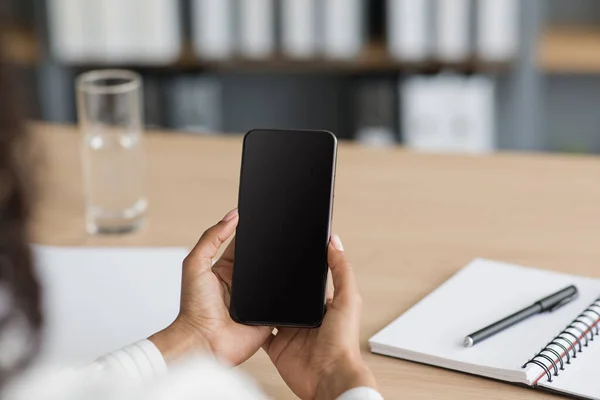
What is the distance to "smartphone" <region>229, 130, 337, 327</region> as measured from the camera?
2.85 feet

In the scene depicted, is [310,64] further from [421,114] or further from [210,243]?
[210,243]

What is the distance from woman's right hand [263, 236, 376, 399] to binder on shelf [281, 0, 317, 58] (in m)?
1.51

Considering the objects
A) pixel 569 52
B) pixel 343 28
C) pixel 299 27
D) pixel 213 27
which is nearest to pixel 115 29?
pixel 213 27

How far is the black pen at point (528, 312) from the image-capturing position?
0.88 metres

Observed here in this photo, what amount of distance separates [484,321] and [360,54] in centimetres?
151

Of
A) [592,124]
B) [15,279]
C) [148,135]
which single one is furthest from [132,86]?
[592,124]

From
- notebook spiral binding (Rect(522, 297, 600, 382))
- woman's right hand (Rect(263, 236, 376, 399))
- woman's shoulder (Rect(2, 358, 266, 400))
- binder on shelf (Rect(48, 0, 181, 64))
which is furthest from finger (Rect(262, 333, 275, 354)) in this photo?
binder on shelf (Rect(48, 0, 181, 64))

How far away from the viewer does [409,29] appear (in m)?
2.28

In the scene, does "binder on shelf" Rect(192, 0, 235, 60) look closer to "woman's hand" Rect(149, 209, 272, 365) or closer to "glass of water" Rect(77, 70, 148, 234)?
"glass of water" Rect(77, 70, 148, 234)

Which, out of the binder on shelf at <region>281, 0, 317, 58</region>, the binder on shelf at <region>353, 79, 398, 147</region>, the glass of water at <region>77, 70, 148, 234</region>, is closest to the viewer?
the glass of water at <region>77, 70, 148, 234</region>

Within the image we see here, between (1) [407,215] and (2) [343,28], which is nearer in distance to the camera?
(1) [407,215]

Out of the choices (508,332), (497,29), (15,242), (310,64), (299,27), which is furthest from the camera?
(310,64)

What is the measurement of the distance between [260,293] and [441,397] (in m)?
0.18

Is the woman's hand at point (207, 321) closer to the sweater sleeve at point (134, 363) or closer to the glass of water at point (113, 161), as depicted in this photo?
the sweater sleeve at point (134, 363)
